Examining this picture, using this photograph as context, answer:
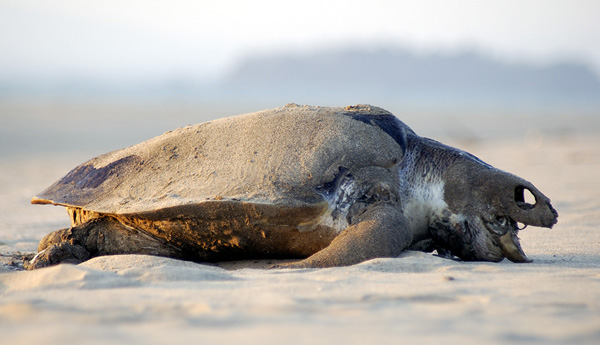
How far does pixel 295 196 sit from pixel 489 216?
1.41 metres

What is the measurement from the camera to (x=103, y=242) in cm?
457

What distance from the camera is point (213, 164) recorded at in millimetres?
4266

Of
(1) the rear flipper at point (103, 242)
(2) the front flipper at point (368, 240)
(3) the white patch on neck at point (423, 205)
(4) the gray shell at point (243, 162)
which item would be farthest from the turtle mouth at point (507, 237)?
(1) the rear flipper at point (103, 242)

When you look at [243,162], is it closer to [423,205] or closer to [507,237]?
[423,205]

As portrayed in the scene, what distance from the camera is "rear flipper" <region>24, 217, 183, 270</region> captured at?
4.40m

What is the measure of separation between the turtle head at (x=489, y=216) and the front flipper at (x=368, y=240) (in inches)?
20.1

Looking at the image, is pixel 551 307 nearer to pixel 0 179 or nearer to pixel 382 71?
pixel 0 179

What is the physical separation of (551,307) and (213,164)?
8.38 feet

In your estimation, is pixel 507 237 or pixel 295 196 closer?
pixel 295 196

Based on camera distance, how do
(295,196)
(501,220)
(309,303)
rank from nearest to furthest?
(309,303)
(295,196)
(501,220)

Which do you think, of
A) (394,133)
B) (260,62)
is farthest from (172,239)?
(260,62)

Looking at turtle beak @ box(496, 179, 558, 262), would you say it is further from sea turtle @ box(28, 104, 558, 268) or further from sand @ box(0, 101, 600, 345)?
sand @ box(0, 101, 600, 345)

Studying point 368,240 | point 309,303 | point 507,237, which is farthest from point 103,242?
point 507,237

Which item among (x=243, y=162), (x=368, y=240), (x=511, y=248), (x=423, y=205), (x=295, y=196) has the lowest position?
(x=511, y=248)
